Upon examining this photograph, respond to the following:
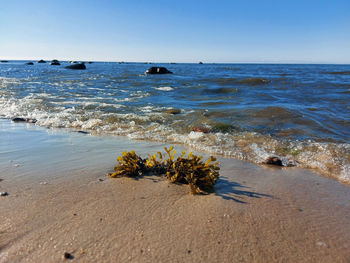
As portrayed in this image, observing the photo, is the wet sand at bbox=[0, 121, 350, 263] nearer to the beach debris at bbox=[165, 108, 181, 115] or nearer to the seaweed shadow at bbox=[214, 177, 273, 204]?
the seaweed shadow at bbox=[214, 177, 273, 204]

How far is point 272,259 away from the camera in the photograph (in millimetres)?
1618

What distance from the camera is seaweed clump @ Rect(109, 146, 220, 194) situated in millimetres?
2688

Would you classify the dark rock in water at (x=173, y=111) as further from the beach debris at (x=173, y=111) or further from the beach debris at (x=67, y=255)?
the beach debris at (x=67, y=255)


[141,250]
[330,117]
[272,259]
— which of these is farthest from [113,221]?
[330,117]

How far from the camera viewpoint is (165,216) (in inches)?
81.7

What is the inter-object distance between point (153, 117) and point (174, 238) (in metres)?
5.20

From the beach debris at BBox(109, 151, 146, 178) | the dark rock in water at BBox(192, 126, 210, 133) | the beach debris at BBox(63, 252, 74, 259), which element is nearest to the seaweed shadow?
the beach debris at BBox(109, 151, 146, 178)

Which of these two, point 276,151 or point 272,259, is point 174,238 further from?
point 276,151

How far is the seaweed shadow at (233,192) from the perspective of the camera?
2.45 m

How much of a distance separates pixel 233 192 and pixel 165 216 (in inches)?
34.2

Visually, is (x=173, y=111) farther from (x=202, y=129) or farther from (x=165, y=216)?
(x=165, y=216)

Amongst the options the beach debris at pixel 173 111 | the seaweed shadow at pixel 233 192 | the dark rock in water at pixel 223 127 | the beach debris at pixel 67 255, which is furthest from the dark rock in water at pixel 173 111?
the beach debris at pixel 67 255

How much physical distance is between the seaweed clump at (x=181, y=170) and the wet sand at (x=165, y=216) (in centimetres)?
12

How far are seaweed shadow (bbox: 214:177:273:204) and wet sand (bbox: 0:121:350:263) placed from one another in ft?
0.04
